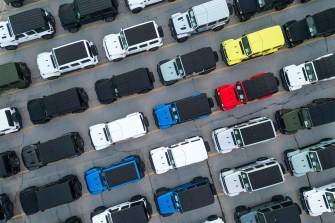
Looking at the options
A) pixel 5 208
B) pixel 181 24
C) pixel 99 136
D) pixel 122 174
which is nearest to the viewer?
pixel 122 174

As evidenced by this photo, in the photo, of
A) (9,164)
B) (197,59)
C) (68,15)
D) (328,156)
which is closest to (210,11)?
(197,59)

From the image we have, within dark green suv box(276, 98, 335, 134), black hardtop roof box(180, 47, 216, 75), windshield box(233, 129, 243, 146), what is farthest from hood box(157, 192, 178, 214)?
dark green suv box(276, 98, 335, 134)

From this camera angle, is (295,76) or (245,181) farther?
(295,76)

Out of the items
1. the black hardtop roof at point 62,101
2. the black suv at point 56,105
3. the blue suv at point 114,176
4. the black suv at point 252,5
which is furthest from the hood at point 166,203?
the black suv at point 252,5

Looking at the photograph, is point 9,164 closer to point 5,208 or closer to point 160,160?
point 5,208

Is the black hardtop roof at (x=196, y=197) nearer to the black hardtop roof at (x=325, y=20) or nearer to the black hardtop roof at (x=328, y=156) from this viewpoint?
the black hardtop roof at (x=328, y=156)

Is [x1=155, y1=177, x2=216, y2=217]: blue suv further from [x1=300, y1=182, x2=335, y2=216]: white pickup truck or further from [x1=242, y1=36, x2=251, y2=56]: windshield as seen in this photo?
[x1=242, y1=36, x2=251, y2=56]: windshield

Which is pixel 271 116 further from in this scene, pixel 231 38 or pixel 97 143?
pixel 97 143
